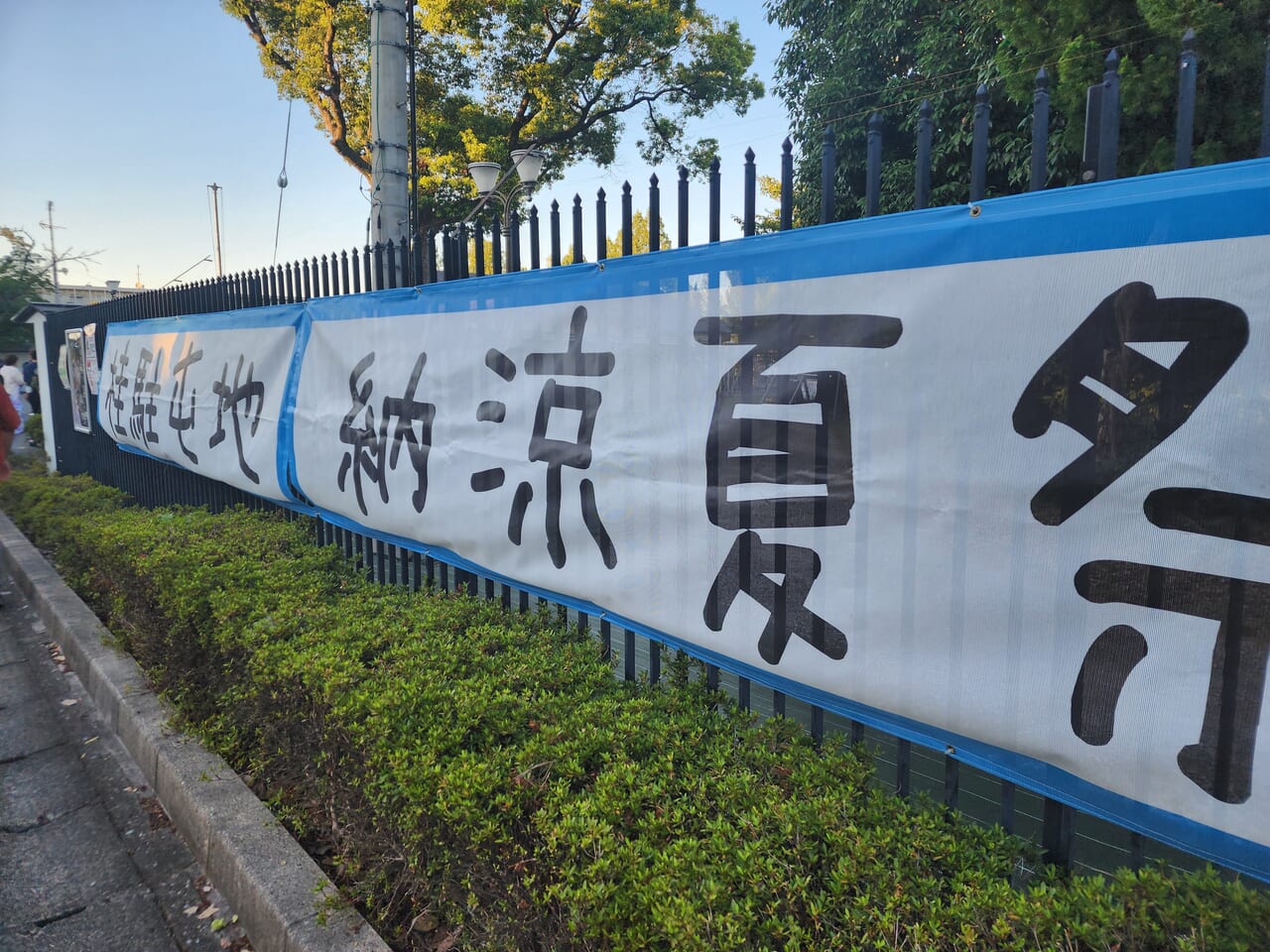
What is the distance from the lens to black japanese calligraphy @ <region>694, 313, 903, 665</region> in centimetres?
200

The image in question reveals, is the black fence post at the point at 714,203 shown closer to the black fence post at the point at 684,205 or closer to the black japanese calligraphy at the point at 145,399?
the black fence post at the point at 684,205

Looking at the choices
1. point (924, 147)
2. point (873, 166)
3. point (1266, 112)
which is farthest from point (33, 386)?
point (1266, 112)

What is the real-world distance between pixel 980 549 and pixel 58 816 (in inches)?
147

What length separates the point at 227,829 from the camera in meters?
2.71

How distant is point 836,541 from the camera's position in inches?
79.4

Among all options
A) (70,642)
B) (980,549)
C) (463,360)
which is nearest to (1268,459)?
(980,549)

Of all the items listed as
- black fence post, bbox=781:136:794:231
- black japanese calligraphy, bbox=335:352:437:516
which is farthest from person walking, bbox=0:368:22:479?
black fence post, bbox=781:136:794:231

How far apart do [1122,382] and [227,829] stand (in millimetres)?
2972

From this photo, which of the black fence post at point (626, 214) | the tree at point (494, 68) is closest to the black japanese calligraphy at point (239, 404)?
the black fence post at point (626, 214)

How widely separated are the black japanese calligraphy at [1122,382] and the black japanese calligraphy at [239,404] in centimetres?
455

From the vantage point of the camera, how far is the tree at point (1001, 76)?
267 inches

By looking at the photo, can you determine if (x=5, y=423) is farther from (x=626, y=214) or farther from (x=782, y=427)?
(x=782, y=427)

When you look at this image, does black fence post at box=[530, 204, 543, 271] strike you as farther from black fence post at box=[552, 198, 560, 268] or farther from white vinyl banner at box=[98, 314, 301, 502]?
white vinyl banner at box=[98, 314, 301, 502]

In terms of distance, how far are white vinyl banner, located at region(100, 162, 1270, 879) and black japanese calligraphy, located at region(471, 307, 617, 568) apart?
0.01 metres
